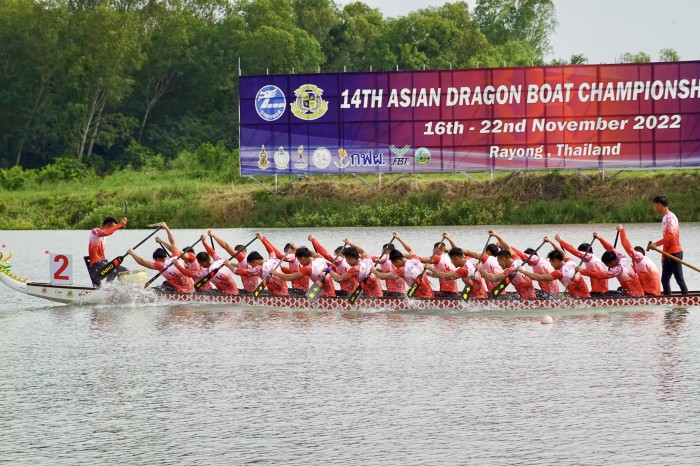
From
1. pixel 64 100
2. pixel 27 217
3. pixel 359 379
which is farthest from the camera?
pixel 64 100

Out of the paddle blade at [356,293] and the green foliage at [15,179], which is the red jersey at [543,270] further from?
the green foliage at [15,179]

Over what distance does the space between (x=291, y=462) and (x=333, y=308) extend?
12.4 meters

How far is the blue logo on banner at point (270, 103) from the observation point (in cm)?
5791

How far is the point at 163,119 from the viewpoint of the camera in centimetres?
8844

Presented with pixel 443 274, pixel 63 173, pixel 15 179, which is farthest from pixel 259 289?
pixel 15 179

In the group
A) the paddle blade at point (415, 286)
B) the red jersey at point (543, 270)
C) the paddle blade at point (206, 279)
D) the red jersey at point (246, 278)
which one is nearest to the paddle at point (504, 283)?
the red jersey at point (543, 270)

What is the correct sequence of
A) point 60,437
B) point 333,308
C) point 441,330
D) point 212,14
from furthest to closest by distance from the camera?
1. point 212,14
2. point 333,308
3. point 441,330
4. point 60,437

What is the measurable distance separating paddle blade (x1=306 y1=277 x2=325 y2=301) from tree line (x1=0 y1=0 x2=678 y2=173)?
2001 inches

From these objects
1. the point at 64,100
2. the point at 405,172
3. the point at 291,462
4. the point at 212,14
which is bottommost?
the point at 291,462

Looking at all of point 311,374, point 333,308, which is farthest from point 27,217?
point 311,374

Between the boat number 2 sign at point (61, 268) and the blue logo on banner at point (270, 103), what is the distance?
2887 cm

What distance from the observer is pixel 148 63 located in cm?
8662

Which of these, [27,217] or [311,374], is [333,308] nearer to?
[311,374]

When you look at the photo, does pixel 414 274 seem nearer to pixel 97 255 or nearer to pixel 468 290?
pixel 468 290
